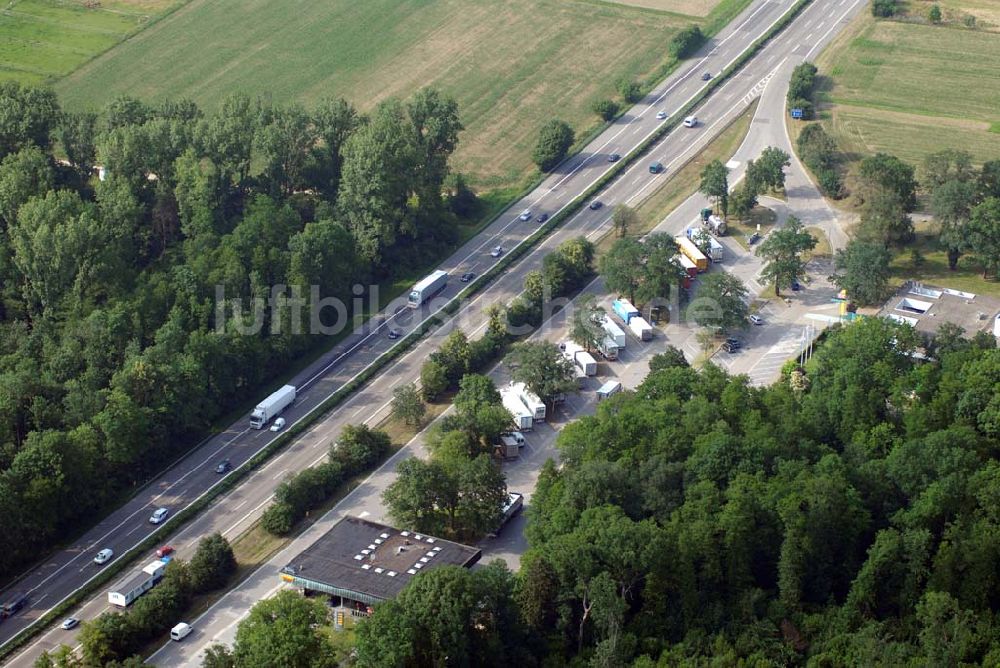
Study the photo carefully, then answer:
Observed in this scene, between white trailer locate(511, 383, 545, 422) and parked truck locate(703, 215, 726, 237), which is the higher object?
white trailer locate(511, 383, 545, 422)

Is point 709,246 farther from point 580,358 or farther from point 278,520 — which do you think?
point 278,520

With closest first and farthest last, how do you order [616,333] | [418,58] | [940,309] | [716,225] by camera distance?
[616,333] < [940,309] < [716,225] < [418,58]

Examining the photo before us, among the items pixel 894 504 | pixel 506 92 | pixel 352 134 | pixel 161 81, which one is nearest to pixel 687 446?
pixel 894 504

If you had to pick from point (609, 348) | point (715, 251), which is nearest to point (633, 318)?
point (609, 348)

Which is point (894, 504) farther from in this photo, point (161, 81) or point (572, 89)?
Answer: point (161, 81)

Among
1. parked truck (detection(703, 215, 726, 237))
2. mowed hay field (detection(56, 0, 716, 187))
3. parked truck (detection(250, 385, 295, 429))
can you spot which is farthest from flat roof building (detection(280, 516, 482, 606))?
mowed hay field (detection(56, 0, 716, 187))

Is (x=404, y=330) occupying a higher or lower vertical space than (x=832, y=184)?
higher

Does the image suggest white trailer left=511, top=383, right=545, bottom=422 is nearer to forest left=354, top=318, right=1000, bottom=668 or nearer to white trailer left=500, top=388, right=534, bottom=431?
white trailer left=500, top=388, right=534, bottom=431
